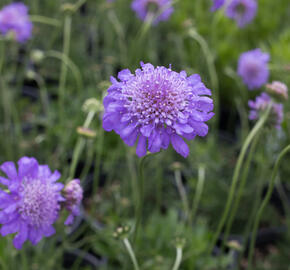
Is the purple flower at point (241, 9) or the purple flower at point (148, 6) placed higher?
the purple flower at point (148, 6)

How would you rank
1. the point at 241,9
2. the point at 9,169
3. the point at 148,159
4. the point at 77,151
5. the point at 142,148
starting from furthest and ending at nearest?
the point at 241,9
the point at 148,159
the point at 77,151
the point at 9,169
the point at 142,148

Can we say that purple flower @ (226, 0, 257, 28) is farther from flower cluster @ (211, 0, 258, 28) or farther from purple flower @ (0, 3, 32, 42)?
purple flower @ (0, 3, 32, 42)

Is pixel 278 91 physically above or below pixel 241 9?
below

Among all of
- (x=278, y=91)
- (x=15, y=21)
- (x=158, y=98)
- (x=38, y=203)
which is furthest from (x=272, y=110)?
(x=15, y=21)

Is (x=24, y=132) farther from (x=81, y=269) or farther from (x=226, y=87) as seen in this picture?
(x=226, y=87)

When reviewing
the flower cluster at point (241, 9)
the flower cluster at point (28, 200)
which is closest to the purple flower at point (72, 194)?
the flower cluster at point (28, 200)

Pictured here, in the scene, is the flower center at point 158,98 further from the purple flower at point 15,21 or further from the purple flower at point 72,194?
the purple flower at point 15,21

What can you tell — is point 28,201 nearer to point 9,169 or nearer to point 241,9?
point 9,169
